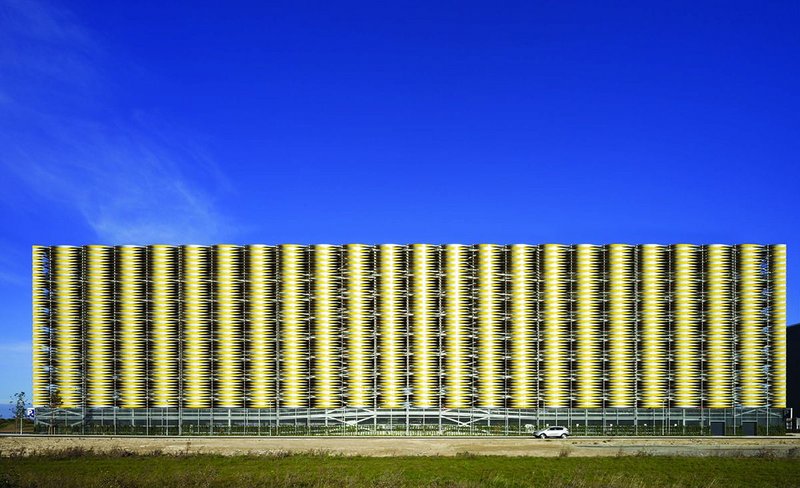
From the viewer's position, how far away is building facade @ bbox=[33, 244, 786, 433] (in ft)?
240

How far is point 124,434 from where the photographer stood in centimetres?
7225

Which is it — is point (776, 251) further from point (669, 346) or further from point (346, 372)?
point (346, 372)

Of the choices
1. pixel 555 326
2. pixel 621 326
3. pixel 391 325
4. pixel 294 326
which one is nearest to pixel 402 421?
pixel 391 325

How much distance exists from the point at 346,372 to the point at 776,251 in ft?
183

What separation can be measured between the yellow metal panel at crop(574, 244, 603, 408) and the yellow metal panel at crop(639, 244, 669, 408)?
5.17 metres

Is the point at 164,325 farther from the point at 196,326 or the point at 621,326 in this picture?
the point at 621,326

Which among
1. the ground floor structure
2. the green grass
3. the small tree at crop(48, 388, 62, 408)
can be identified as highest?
the green grass

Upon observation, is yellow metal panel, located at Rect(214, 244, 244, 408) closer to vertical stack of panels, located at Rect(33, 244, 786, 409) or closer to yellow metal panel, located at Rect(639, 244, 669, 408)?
vertical stack of panels, located at Rect(33, 244, 786, 409)

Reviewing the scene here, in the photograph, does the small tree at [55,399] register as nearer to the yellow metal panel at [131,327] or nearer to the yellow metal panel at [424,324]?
the yellow metal panel at [131,327]

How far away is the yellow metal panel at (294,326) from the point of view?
240 feet

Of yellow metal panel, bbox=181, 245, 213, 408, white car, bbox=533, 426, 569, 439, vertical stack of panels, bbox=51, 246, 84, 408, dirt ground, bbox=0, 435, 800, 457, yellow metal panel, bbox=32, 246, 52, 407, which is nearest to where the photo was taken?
dirt ground, bbox=0, 435, 800, 457

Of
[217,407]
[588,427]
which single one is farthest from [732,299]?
[217,407]

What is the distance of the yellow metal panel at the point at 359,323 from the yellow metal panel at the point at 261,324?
9.02 metres

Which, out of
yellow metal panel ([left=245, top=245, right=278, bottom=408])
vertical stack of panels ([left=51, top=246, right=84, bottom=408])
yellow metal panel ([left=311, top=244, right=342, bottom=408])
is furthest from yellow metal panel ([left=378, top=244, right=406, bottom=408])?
vertical stack of panels ([left=51, top=246, right=84, bottom=408])
